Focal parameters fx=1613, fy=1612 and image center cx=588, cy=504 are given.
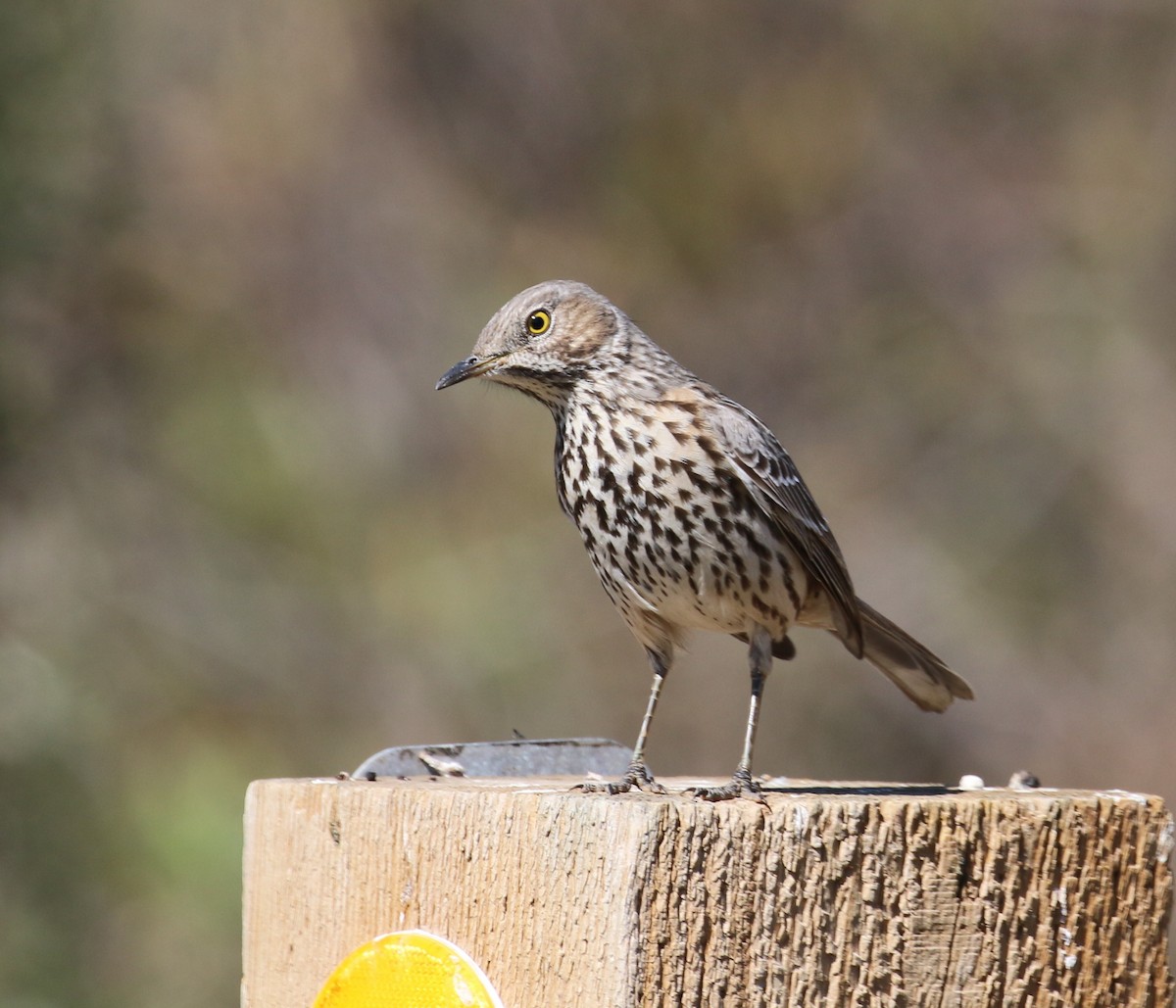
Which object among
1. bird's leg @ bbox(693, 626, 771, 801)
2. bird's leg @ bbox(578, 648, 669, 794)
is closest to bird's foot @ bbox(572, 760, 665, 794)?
bird's leg @ bbox(578, 648, 669, 794)

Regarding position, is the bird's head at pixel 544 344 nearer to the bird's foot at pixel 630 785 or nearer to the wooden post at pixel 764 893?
the bird's foot at pixel 630 785

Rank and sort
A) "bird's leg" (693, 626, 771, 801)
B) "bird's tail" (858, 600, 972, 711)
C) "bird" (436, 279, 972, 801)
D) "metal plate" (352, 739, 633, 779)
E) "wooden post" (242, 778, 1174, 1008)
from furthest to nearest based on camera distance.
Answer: "bird's tail" (858, 600, 972, 711)
"bird" (436, 279, 972, 801)
"metal plate" (352, 739, 633, 779)
"bird's leg" (693, 626, 771, 801)
"wooden post" (242, 778, 1174, 1008)

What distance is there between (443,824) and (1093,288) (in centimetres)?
862

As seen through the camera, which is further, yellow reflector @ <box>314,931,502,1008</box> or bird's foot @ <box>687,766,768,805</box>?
bird's foot @ <box>687,766,768,805</box>

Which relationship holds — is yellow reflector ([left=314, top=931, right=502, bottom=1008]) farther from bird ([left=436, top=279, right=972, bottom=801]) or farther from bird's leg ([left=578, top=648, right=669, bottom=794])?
bird ([left=436, top=279, right=972, bottom=801])

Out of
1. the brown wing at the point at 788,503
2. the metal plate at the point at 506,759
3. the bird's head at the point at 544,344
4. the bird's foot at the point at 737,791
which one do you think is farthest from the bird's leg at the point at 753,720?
the bird's head at the point at 544,344

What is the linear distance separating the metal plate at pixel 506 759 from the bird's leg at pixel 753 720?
34cm

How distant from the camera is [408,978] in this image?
2.76 m

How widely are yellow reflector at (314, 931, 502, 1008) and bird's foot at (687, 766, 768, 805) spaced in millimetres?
493

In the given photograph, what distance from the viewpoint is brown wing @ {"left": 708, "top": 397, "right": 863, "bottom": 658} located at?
3.99m

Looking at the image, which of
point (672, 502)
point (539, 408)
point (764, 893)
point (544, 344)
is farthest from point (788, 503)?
point (539, 408)

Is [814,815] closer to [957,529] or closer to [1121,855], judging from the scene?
[1121,855]

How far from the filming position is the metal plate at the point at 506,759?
11.8ft

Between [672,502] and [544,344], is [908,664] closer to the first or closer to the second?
[672,502]
